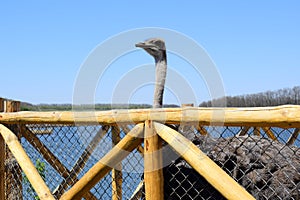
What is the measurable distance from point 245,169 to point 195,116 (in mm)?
459

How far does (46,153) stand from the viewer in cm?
386

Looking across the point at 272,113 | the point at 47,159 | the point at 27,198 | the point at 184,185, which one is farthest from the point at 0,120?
the point at 272,113

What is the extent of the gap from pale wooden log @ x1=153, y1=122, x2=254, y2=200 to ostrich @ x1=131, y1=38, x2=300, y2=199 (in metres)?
0.16

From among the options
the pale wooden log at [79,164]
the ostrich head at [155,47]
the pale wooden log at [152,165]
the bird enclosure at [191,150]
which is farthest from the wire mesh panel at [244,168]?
the pale wooden log at [79,164]

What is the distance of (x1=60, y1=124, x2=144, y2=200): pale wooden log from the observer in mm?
2742

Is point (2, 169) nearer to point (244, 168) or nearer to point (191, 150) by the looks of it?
point (191, 150)

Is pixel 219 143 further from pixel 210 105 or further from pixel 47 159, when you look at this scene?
pixel 47 159

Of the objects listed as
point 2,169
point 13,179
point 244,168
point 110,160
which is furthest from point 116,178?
point 244,168

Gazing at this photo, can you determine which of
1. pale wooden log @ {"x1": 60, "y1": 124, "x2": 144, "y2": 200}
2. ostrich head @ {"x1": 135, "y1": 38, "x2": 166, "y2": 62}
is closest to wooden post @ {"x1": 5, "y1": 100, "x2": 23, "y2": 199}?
pale wooden log @ {"x1": 60, "y1": 124, "x2": 144, "y2": 200}

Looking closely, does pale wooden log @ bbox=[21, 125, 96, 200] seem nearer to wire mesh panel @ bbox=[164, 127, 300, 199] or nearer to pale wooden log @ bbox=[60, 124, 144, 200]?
pale wooden log @ bbox=[60, 124, 144, 200]

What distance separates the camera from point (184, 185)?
9.33 ft

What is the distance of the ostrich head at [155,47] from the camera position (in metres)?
3.09

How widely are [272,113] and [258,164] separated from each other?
505 millimetres

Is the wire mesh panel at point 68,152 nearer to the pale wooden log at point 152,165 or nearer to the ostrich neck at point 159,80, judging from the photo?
the ostrich neck at point 159,80
